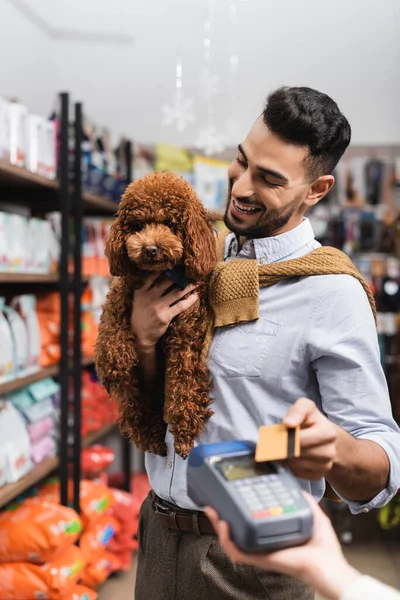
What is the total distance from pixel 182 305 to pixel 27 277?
1.31 meters

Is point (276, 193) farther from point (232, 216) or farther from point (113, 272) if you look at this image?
point (113, 272)

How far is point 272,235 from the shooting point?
45.8 inches

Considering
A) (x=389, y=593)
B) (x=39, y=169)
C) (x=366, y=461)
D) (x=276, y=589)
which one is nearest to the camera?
(x=389, y=593)

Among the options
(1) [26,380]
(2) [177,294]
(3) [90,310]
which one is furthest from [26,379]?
(2) [177,294]

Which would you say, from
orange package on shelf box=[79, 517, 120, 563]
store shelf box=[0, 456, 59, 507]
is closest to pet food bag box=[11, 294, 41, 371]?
store shelf box=[0, 456, 59, 507]

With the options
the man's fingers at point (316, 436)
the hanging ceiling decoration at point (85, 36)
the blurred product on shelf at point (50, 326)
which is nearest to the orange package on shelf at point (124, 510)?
the blurred product on shelf at point (50, 326)

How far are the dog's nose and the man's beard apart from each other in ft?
0.55

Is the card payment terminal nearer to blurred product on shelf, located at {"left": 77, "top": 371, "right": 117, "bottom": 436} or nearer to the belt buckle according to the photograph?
the belt buckle

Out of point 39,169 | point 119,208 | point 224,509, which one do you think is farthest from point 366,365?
point 39,169

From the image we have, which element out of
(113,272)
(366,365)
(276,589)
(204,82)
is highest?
(204,82)

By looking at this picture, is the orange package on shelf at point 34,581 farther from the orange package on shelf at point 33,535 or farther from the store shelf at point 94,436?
the store shelf at point 94,436

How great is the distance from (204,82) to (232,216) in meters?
2.59

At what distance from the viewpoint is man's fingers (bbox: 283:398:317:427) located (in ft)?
2.40

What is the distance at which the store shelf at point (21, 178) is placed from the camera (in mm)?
2117
